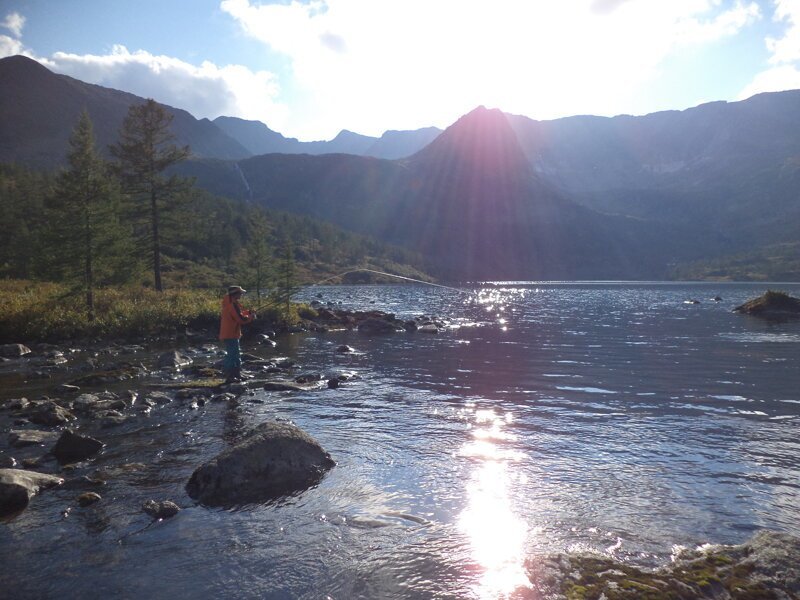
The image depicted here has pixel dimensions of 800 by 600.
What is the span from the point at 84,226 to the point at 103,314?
17.5 ft

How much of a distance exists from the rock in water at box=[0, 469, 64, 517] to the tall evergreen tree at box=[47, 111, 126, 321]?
24.0 metres

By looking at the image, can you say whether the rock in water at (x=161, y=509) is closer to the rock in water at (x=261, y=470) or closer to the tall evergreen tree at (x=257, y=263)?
the rock in water at (x=261, y=470)

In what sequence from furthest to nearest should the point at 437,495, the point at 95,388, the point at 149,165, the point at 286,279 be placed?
the point at 149,165 → the point at 286,279 → the point at 95,388 → the point at 437,495

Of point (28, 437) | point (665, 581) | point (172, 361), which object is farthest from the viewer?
point (172, 361)

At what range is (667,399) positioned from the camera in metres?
17.6

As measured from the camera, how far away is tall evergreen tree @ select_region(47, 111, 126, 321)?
30.8 m

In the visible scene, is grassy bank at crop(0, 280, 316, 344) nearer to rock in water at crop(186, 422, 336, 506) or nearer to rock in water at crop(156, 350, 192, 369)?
rock in water at crop(156, 350, 192, 369)

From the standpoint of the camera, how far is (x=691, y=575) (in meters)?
6.36

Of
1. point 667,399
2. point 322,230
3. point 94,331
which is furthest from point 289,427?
point 322,230

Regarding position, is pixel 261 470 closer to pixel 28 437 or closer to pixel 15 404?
pixel 28 437

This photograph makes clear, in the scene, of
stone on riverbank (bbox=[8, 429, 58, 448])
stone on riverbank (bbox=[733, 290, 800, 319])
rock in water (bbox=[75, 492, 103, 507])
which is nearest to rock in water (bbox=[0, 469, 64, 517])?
rock in water (bbox=[75, 492, 103, 507])

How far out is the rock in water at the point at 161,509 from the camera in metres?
8.46

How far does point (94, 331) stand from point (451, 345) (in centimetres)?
2092

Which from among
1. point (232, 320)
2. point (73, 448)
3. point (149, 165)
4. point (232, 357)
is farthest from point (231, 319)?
point (149, 165)
